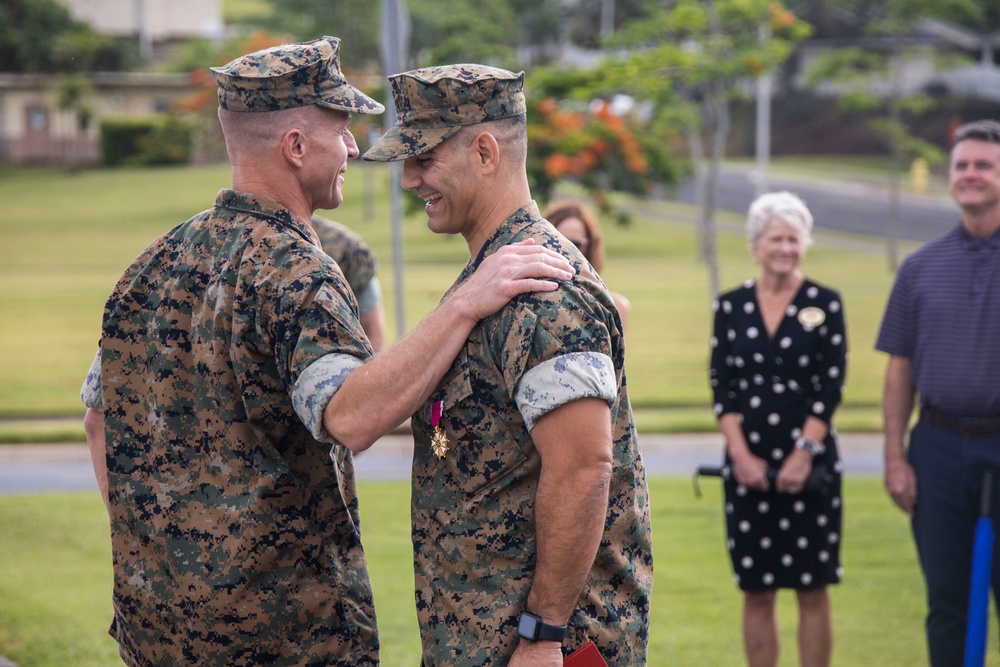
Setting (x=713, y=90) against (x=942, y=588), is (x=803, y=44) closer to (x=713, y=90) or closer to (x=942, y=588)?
(x=713, y=90)

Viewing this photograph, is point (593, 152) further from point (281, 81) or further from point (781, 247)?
point (281, 81)

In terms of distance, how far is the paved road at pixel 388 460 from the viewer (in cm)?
805

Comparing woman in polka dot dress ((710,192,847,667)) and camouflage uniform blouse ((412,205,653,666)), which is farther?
woman in polka dot dress ((710,192,847,667))

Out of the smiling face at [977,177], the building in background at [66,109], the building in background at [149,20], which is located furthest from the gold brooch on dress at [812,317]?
the building in background at [149,20]

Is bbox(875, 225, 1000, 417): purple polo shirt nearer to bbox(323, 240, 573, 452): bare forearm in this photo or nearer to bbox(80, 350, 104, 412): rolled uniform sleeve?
bbox(323, 240, 573, 452): bare forearm

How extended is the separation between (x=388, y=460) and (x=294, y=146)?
6.55 m

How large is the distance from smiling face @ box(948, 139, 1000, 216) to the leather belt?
2.45ft

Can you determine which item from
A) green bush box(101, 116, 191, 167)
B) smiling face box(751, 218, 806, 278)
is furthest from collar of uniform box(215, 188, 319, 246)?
green bush box(101, 116, 191, 167)

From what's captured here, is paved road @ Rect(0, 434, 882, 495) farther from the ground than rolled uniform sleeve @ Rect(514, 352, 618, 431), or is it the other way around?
rolled uniform sleeve @ Rect(514, 352, 618, 431)

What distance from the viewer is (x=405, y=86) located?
87.5 inches

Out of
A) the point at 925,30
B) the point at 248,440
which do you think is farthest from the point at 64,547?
the point at 925,30

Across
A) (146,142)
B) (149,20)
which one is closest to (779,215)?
(146,142)

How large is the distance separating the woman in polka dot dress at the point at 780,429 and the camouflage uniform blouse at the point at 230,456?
220 cm

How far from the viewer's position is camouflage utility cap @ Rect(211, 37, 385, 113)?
7.57 ft
